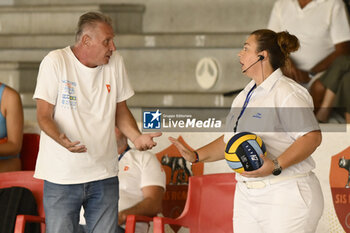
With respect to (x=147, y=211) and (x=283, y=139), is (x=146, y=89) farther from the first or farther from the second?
(x=283, y=139)

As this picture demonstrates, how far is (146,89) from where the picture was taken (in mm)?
4551

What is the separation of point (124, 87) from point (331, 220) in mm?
1432

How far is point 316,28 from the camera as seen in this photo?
3.93 meters

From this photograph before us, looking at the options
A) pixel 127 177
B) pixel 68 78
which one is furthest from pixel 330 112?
pixel 68 78

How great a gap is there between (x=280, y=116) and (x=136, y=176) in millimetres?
1046

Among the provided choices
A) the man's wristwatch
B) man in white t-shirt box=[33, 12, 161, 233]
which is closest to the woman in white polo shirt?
the man's wristwatch

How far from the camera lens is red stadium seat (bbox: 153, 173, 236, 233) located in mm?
2805

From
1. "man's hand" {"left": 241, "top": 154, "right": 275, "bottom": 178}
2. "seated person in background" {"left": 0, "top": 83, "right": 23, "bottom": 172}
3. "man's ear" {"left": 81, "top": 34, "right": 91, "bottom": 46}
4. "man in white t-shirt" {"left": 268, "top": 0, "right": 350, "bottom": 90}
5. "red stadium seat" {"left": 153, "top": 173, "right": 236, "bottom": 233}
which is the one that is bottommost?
"red stadium seat" {"left": 153, "top": 173, "right": 236, "bottom": 233}

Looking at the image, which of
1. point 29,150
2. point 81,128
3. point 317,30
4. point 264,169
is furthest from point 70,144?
point 317,30

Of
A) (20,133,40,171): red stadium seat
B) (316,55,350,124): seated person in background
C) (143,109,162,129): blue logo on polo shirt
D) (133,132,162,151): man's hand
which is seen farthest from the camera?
(316,55,350,124): seated person in background

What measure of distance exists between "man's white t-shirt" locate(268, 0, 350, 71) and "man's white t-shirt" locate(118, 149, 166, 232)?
4.69 ft

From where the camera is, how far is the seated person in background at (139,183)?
2.80 m

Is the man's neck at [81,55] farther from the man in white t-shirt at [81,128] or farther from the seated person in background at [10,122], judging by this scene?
the seated person in background at [10,122]

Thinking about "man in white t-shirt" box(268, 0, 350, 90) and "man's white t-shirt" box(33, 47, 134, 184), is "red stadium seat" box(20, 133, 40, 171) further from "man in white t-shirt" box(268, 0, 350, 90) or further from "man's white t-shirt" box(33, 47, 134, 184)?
"man in white t-shirt" box(268, 0, 350, 90)
